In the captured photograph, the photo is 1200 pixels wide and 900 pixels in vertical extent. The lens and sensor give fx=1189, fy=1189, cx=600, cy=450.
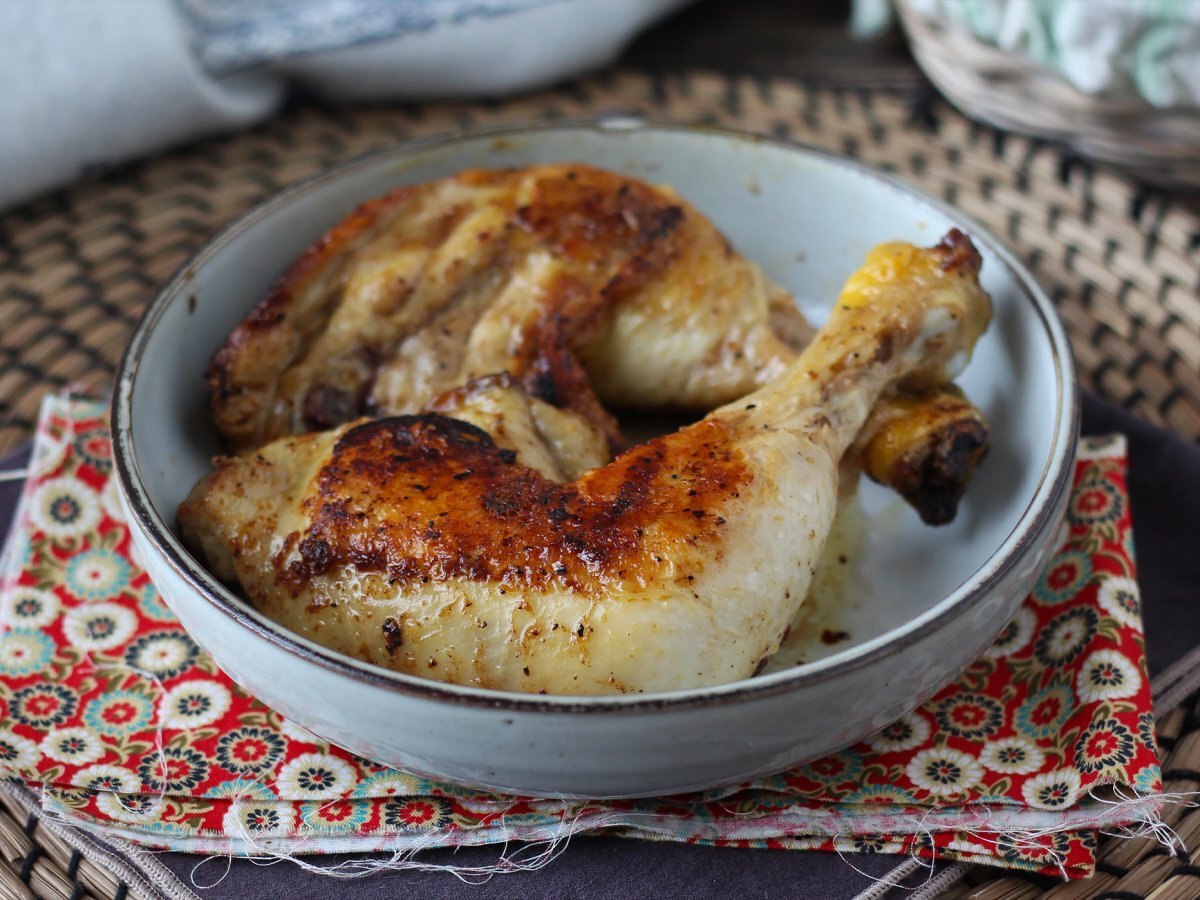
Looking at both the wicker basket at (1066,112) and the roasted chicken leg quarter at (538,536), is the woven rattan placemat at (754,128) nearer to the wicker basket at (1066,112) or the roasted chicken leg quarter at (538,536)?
the wicker basket at (1066,112)

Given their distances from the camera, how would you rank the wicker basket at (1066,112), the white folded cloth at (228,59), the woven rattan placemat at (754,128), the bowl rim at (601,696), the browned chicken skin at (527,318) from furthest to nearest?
1. the white folded cloth at (228,59)
2. the wicker basket at (1066,112)
3. the woven rattan placemat at (754,128)
4. the browned chicken skin at (527,318)
5. the bowl rim at (601,696)

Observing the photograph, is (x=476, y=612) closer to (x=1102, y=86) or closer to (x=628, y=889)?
(x=628, y=889)

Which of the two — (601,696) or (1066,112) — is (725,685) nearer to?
(601,696)

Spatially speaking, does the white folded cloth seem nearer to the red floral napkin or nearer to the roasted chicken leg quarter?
the red floral napkin

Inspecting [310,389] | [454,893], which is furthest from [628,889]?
[310,389]

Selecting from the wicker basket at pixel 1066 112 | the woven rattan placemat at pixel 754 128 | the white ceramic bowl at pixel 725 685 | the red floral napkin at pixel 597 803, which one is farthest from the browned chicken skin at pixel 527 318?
the wicker basket at pixel 1066 112

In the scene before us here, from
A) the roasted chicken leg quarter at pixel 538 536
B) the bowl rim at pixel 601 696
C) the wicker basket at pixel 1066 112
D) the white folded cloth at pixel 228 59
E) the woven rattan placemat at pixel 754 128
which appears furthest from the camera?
the white folded cloth at pixel 228 59
